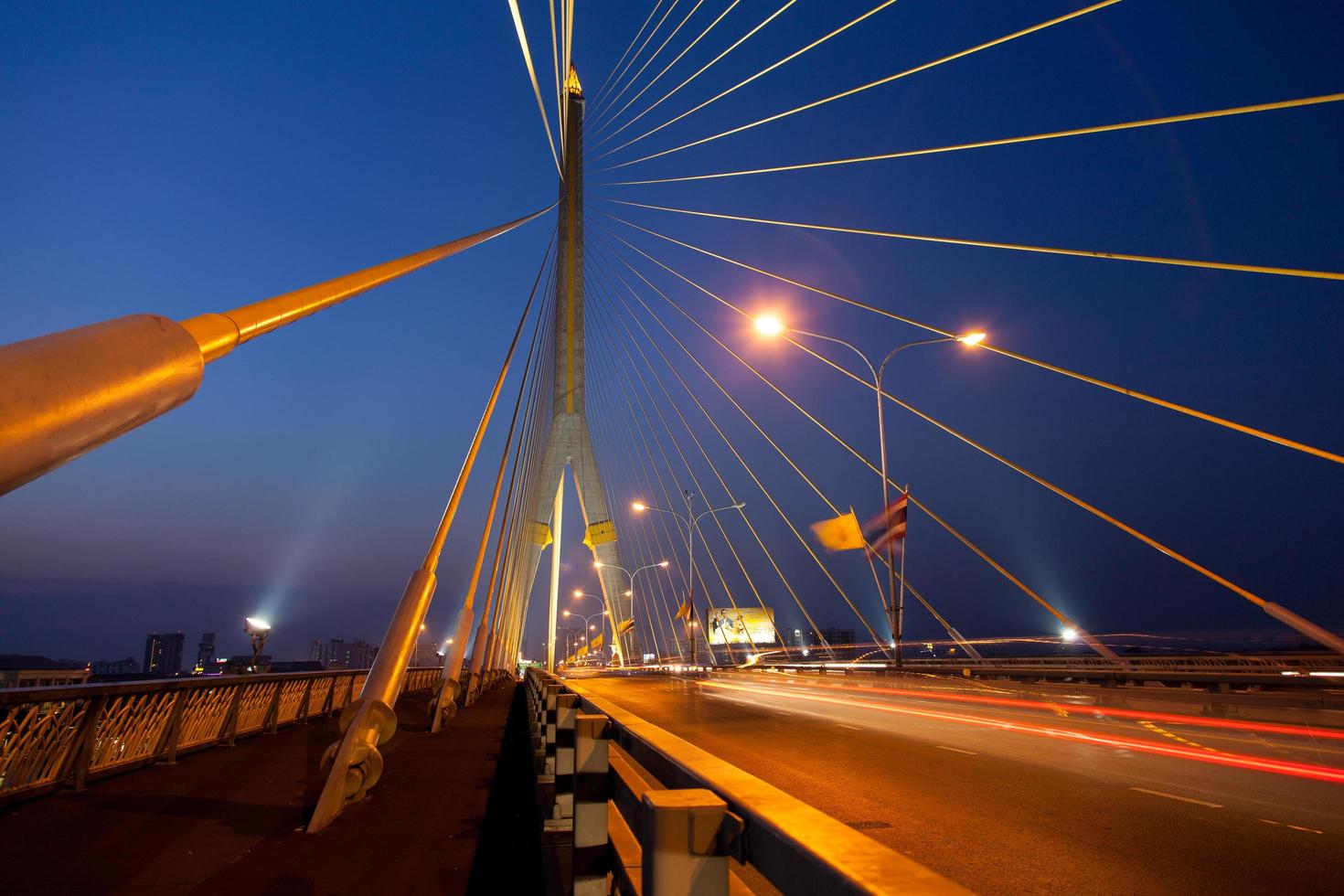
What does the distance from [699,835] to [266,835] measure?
17.6 feet

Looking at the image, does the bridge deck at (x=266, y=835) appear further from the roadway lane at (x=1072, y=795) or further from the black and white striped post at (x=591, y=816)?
the roadway lane at (x=1072, y=795)

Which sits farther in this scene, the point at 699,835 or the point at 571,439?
the point at 571,439

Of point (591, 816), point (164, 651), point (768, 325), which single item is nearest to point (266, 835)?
point (591, 816)

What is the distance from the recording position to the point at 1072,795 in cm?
686

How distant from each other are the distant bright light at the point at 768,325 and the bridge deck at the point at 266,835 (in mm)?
11077

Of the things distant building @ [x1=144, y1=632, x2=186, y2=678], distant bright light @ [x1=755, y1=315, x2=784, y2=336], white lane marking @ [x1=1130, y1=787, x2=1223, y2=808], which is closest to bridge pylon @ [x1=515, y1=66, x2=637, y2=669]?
distant bright light @ [x1=755, y1=315, x2=784, y2=336]

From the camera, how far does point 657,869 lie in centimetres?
157

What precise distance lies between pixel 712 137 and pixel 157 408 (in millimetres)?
15948

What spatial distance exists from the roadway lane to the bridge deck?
2693mm

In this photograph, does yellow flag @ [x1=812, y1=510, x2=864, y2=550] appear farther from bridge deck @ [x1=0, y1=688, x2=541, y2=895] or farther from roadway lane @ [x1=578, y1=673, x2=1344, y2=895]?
bridge deck @ [x1=0, y1=688, x2=541, y2=895]

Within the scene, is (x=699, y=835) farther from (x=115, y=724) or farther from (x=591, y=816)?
(x=115, y=724)

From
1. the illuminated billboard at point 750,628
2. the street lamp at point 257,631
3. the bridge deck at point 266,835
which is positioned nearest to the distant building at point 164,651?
the illuminated billboard at point 750,628

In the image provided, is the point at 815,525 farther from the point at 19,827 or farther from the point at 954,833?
the point at 19,827

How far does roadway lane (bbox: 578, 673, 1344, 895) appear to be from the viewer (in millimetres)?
4566
